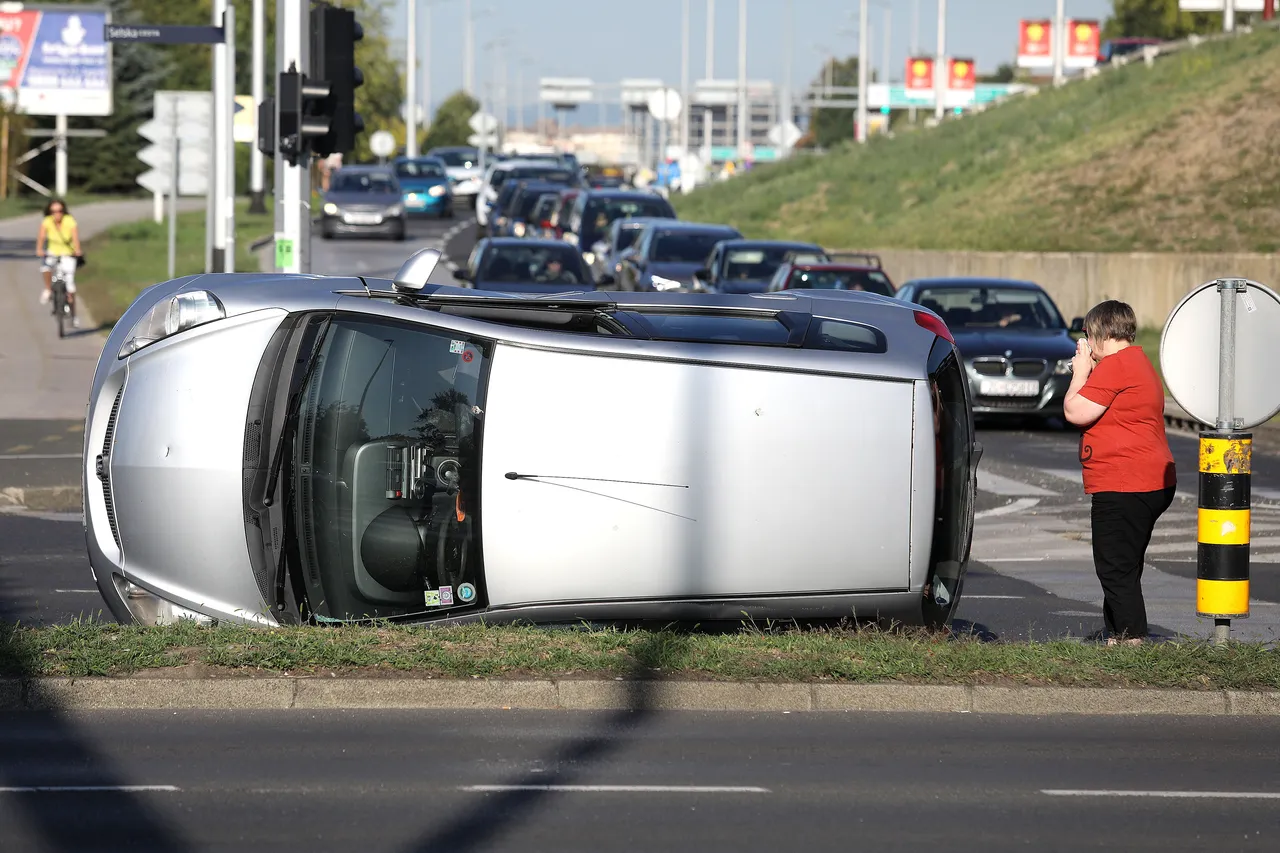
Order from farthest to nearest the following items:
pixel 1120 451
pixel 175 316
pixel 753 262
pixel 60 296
→ pixel 753 262, pixel 60 296, pixel 1120 451, pixel 175 316

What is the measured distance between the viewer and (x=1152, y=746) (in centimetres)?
713

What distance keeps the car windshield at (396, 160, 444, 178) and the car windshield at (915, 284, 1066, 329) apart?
122 feet

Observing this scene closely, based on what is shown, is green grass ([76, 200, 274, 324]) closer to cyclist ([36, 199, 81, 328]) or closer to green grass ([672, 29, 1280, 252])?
cyclist ([36, 199, 81, 328])

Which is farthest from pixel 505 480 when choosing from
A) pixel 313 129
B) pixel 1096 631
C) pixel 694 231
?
pixel 694 231

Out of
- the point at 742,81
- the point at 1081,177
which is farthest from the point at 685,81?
the point at 1081,177

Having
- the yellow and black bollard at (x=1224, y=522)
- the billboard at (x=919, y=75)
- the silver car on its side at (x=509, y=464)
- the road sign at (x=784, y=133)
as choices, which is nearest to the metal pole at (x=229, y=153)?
the silver car on its side at (x=509, y=464)

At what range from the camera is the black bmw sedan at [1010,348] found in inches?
783

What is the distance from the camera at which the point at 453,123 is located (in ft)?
410

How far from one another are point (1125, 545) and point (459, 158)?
6248 centimetres

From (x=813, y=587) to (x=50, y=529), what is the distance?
282 inches

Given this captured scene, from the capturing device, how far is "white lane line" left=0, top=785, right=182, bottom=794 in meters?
6.14

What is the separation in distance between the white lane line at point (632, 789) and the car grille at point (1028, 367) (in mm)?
14117

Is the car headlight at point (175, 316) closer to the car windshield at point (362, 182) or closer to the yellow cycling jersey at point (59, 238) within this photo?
the yellow cycling jersey at point (59, 238)

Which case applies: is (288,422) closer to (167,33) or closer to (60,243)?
(167,33)
